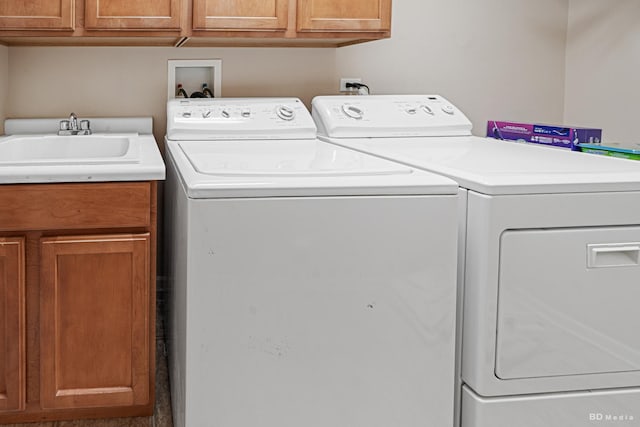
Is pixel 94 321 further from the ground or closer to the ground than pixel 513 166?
closer to the ground

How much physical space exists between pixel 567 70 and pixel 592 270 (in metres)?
1.89

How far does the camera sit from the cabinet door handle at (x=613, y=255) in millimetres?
1584

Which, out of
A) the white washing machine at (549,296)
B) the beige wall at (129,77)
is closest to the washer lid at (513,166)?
the white washing machine at (549,296)

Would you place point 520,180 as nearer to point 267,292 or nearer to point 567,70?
point 267,292

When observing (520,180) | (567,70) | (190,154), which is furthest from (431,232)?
(567,70)

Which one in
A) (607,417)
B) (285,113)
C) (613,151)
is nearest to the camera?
(607,417)

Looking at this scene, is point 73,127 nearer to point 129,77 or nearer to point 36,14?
point 129,77

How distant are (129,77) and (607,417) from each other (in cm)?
207

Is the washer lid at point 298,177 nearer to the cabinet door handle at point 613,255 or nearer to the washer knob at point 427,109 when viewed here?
the cabinet door handle at point 613,255

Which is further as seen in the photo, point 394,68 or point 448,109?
point 394,68

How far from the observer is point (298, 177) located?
1.54m

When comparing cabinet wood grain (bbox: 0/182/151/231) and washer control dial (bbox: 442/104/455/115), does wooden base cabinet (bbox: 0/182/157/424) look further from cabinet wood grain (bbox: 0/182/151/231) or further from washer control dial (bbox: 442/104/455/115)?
washer control dial (bbox: 442/104/455/115)

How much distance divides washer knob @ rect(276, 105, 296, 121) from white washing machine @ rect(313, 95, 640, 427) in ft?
3.54

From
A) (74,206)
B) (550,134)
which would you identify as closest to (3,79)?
(74,206)
